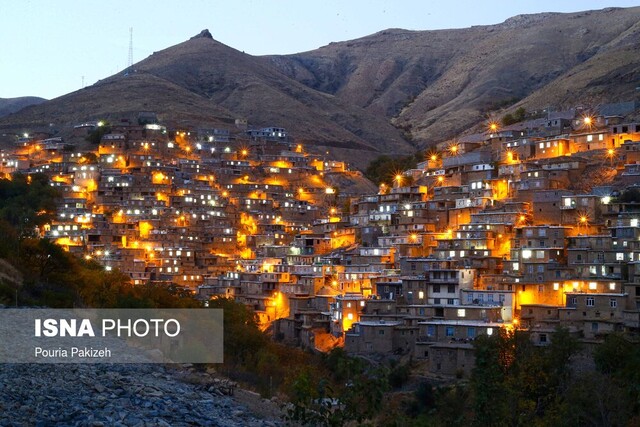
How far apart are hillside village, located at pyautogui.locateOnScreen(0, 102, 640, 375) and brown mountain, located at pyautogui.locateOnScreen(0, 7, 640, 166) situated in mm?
10152

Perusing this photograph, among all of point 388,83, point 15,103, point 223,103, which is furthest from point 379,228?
point 15,103

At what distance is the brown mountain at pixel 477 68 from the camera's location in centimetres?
6812

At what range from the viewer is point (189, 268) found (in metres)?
46.2

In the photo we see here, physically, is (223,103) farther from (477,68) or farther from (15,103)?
(15,103)

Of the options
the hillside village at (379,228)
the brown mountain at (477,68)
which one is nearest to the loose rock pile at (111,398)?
the hillside village at (379,228)

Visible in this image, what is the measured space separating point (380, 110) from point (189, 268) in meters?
63.0

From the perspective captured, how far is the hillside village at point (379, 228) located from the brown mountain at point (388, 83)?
10152 mm

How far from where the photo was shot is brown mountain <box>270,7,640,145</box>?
224ft

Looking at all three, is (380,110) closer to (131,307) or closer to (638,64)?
(638,64)

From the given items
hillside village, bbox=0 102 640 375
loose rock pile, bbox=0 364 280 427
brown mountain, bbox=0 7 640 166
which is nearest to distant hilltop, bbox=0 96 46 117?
brown mountain, bbox=0 7 640 166

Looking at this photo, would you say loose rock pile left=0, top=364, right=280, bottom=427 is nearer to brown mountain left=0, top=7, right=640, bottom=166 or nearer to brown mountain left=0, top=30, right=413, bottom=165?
brown mountain left=0, top=7, right=640, bottom=166

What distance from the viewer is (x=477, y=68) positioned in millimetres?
106000

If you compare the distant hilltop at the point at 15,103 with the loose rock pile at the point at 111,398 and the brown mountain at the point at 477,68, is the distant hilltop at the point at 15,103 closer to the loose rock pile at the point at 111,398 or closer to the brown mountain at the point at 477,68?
the brown mountain at the point at 477,68

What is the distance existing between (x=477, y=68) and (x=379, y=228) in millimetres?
65679
